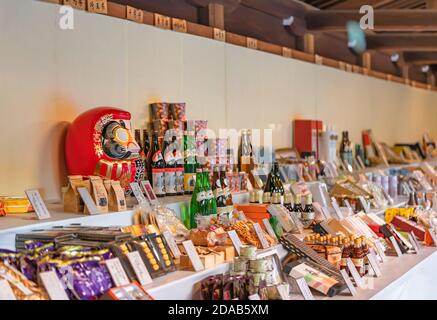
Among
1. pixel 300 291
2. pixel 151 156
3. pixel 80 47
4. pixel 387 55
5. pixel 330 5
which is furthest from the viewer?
pixel 387 55

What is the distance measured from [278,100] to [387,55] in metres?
4.02

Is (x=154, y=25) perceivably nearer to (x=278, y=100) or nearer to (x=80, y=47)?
(x=80, y=47)

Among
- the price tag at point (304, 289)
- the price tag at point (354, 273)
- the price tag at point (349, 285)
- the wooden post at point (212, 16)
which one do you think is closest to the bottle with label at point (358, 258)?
the price tag at point (354, 273)

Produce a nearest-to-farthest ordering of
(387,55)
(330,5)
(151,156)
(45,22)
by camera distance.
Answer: (45,22), (151,156), (330,5), (387,55)

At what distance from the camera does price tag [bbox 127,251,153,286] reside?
2.01 metres

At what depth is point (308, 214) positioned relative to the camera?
139 inches

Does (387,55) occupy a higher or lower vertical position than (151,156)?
higher

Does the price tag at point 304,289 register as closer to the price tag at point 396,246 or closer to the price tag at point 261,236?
the price tag at point 261,236

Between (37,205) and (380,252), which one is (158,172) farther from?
(380,252)

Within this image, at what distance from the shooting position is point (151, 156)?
341 centimetres

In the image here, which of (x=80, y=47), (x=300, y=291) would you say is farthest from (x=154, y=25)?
(x=300, y=291)

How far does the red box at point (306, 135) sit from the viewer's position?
552 centimetres

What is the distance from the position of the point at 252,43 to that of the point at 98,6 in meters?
1.86

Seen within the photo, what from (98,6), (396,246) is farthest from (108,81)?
(396,246)
